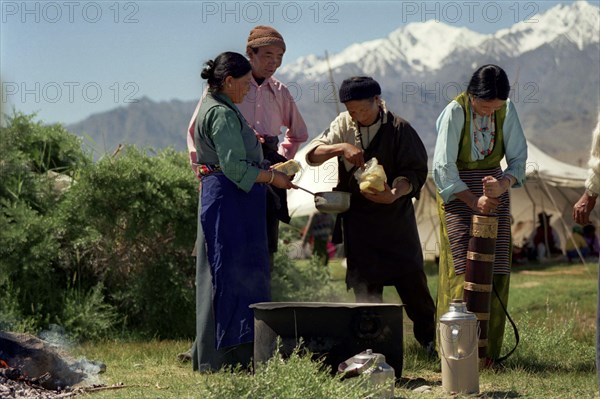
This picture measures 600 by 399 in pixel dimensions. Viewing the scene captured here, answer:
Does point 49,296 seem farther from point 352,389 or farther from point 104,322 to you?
point 352,389

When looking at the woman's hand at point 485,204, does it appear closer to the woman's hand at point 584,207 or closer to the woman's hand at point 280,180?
the woman's hand at point 584,207

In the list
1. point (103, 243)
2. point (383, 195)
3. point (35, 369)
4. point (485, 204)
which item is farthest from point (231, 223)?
point (103, 243)

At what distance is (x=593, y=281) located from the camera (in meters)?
15.4

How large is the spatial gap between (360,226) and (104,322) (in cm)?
294

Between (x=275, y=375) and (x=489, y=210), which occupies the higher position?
(x=489, y=210)

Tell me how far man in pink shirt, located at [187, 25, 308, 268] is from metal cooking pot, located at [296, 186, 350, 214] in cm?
32

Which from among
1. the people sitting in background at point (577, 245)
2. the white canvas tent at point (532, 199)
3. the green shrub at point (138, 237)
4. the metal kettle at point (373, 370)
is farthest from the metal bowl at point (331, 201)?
the people sitting in background at point (577, 245)

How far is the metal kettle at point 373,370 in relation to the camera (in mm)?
4973

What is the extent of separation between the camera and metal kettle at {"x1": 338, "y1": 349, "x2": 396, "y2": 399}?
4.97m

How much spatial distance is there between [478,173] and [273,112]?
127 cm

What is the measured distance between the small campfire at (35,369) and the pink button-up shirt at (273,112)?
1747 mm

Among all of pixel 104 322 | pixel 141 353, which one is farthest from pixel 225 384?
pixel 104 322

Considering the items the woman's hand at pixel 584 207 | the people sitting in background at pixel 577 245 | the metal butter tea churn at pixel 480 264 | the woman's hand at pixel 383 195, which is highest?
the woman's hand at pixel 383 195

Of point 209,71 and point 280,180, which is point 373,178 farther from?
point 209,71
